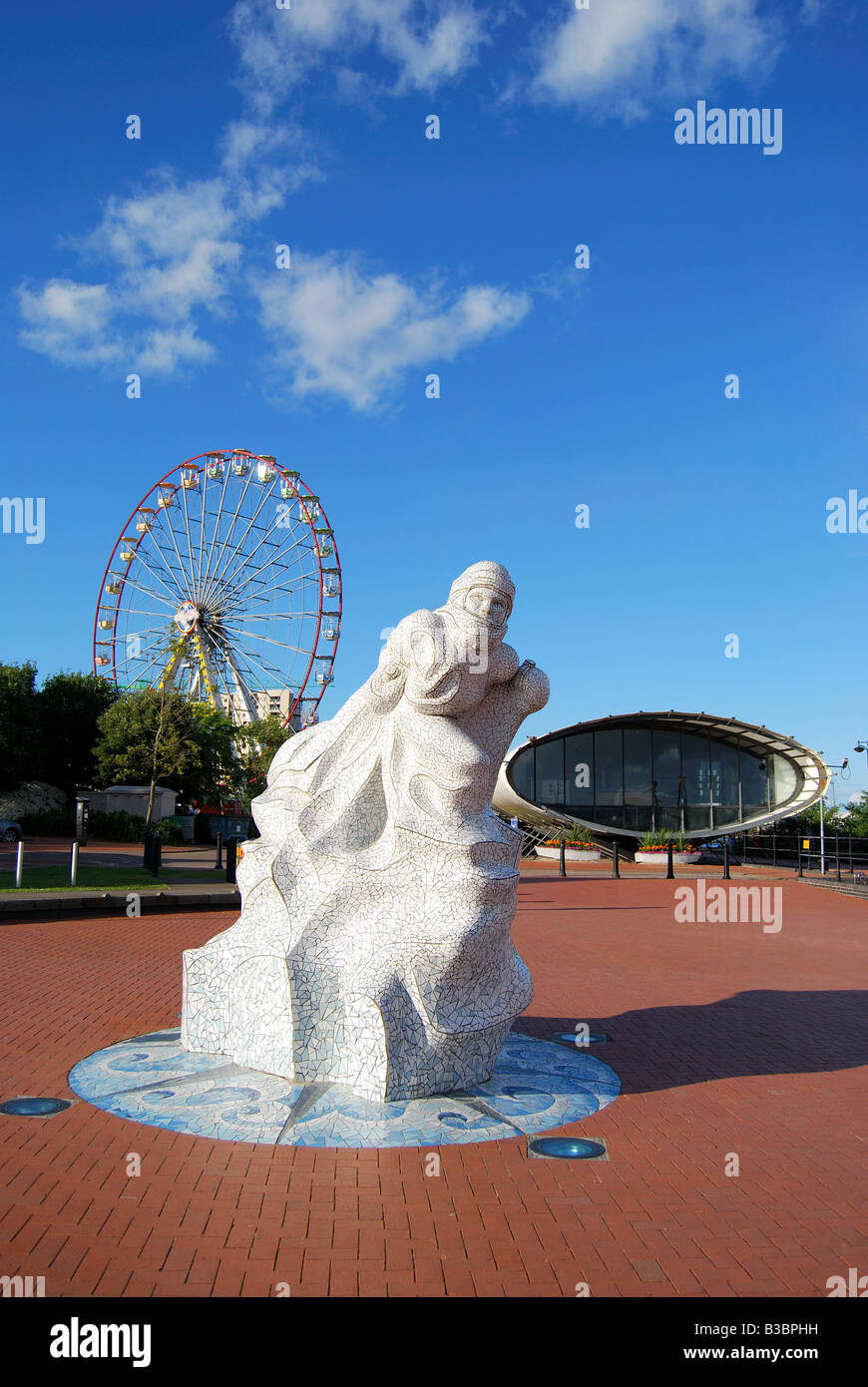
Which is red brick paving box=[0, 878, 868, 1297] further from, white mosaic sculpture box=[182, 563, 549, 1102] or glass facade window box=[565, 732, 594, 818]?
glass facade window box=[565, 732, 594, 818]

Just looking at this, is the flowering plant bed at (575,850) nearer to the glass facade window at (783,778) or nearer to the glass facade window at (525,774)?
the glass facade window at (525,774)

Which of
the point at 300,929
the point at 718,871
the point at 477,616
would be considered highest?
the point at 477,616

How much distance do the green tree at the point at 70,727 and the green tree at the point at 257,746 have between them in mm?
6587

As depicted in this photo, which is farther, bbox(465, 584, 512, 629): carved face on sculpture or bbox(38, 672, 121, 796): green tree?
bbox(38, 672, 121, 796): green tree

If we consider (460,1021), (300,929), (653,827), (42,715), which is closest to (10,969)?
(300,929)

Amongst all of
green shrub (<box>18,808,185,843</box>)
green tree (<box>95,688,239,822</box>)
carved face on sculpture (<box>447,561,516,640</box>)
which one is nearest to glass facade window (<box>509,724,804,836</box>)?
green tree (<box>95,688,239,822</box>)

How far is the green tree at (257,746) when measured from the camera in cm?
3653

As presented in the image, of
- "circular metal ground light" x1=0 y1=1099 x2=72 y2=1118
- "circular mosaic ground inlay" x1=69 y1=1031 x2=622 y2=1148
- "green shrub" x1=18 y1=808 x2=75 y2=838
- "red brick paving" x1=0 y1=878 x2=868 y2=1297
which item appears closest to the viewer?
"red brick paving" x1=0 y1=878 x2=868 y2=1297

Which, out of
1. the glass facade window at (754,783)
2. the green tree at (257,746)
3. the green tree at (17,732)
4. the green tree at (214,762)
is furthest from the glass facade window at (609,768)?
the green tree at (17,732)

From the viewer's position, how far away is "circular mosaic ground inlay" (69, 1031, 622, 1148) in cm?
561

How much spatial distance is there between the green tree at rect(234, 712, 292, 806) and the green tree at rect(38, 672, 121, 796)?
6587 mm

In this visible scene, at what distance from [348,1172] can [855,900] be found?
804 inches
